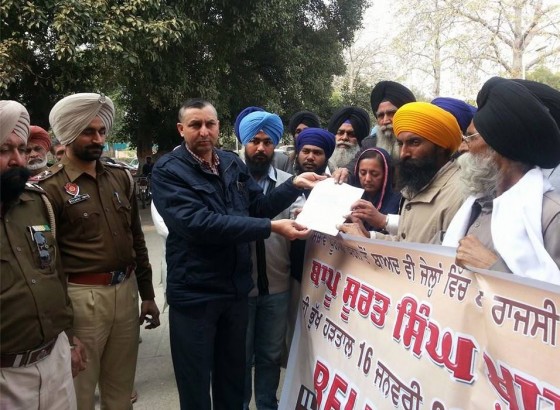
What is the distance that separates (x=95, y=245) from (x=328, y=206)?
1.27m

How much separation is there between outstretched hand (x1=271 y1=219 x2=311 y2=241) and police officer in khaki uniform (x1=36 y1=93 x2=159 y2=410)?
89 cm

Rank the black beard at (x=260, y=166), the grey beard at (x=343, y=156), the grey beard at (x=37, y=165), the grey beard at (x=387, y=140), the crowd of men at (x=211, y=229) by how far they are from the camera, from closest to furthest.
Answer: the crowd of men at (x=211, y=229), the black beard at (x=260, y=166), the grey beard at (x=37, y=165), the grey beard at (x=387, y=140), the grey beard at (x=343, y=156)

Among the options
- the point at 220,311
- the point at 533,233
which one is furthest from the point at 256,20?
the point at 533,233

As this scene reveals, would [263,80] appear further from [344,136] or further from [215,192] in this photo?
[215,192]

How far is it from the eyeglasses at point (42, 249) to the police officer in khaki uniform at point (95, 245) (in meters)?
0.41

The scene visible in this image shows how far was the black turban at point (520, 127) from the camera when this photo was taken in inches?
70.0

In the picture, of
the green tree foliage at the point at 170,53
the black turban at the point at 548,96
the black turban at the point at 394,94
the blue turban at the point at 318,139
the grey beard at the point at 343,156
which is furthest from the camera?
the green tree foliage at the point at 170,53

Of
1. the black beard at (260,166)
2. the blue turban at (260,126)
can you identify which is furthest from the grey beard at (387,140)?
the black beard at (260,166)

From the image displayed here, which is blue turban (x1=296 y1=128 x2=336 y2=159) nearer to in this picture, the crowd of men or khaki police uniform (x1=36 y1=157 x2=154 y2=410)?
the crowd of men

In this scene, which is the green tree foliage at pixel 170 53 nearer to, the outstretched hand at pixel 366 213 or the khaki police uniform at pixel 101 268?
the khaki police uniform at pixel 101 268

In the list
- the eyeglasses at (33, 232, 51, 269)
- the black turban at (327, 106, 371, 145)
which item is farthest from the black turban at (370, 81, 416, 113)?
the eyeglasses at (33, 232, 51, 269)

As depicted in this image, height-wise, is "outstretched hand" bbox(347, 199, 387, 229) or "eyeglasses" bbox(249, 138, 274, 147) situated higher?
"eyeglasses" bbox(249, 138, 274, 147)

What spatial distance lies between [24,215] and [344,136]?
9.95 feet

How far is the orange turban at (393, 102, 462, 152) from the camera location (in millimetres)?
A: 2580
